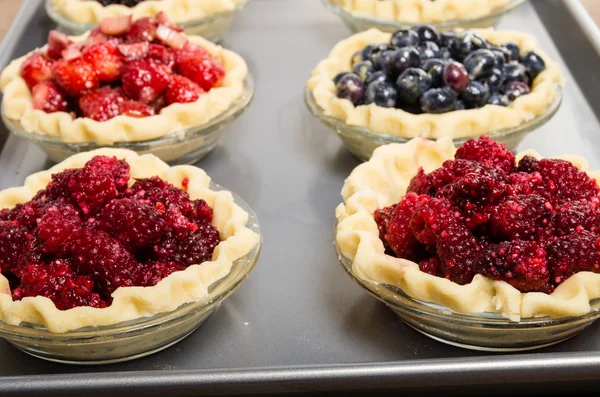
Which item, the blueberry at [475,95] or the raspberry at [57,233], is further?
the blueberry at [475,95]

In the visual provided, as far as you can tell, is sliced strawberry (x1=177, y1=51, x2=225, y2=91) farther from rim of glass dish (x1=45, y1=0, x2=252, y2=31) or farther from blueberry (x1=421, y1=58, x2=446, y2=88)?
blueberry (x1=421, y1=58, x2=446, y2=88)

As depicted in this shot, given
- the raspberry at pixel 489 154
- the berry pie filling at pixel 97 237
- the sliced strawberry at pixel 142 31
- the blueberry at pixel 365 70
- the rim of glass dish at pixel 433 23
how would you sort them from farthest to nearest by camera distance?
the rim of glass dish at pixel 433 23 < the sliced strawberry at pixel 142 31 < the blueberry at pixel 365 70 < the raspberry at pixel 489 154 < the berry pie filling at pixel 97 237

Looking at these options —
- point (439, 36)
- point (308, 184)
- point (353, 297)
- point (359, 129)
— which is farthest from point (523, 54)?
point (353, 297)

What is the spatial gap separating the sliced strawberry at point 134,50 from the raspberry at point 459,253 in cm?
124

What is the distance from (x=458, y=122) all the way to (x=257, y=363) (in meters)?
0.92

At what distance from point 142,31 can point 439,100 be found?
1.01 metres

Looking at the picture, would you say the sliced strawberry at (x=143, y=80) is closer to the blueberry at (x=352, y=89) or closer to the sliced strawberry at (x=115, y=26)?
the sliced strawberry at (x=115, y=26)

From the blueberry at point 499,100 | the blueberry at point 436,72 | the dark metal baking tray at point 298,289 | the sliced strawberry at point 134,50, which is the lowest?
the dark metal baking tray at point 298,289

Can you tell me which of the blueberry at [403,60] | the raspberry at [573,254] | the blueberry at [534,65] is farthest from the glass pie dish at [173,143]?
the raspberry at [573,254]

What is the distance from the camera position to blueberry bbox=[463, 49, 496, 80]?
2141 mm

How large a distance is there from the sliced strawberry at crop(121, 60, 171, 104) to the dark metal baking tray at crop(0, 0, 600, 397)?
0.27 metres

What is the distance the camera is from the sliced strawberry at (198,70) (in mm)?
2318

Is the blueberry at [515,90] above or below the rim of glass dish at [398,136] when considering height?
above

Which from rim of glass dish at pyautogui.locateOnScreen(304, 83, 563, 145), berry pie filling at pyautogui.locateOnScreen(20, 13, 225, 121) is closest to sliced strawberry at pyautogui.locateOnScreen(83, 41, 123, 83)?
berry pie filling at pyautogui.locateOnScreen(20, 13, 225, 121)
